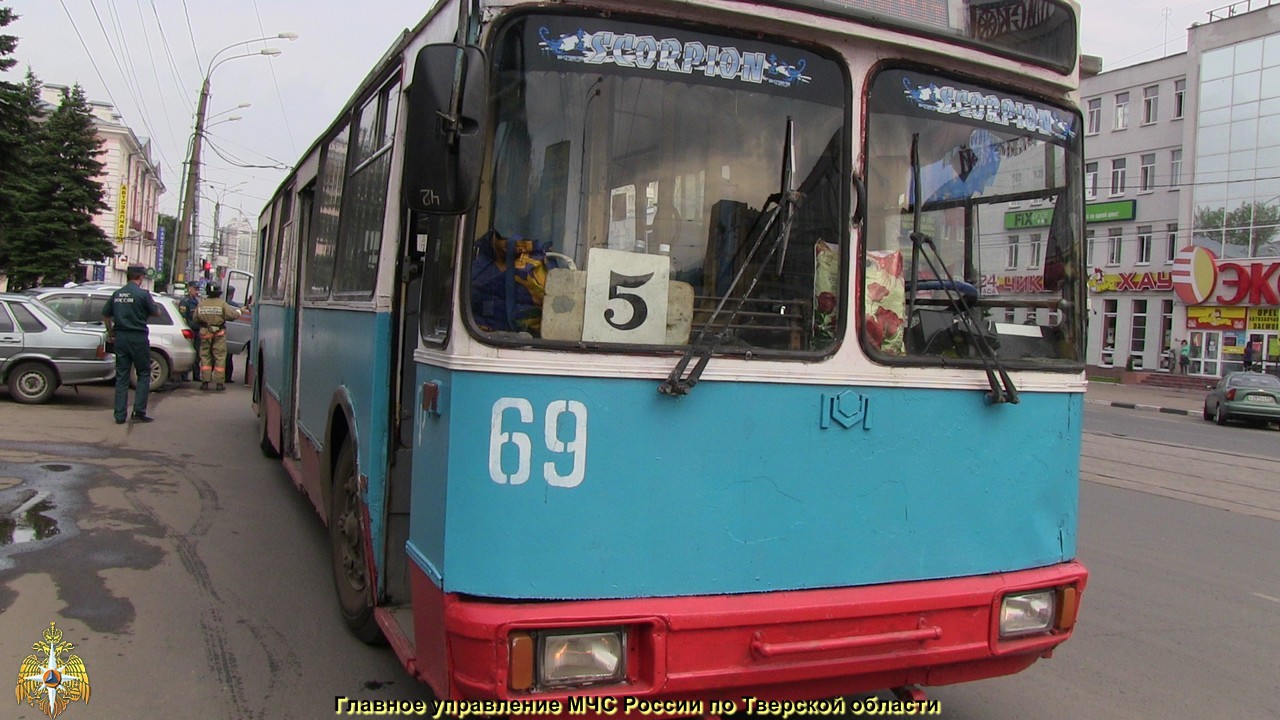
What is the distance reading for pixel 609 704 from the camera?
2.81 m

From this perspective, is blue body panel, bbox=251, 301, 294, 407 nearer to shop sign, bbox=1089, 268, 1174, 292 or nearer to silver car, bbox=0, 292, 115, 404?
silver car, bbox=0, 292, 115, 404

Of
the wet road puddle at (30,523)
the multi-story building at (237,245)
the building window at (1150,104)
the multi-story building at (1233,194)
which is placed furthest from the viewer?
the multi-story building at (237,245)

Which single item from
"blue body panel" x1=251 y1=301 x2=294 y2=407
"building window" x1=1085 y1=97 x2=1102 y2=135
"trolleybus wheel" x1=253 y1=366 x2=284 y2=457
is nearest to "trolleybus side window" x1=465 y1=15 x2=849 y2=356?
"blue body panel" x1=251 y1=301 x2=294 y2=407

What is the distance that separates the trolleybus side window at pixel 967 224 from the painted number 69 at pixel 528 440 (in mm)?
1038

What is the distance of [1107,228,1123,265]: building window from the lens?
41.7 metres

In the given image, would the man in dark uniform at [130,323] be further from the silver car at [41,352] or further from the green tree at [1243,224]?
the green tree at [1243,224]

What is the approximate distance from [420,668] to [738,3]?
→ 2350mm

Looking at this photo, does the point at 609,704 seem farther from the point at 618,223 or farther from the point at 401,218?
the point at 401,218

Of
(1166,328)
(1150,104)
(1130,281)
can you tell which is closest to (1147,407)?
(1166,328)

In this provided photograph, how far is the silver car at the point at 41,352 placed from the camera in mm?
13008

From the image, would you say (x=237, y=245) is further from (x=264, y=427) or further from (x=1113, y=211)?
(x=264, y=427)

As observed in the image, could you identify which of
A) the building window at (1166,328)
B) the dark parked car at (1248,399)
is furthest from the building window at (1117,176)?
the dark parked car at (1248,399)

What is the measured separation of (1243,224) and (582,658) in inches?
1601

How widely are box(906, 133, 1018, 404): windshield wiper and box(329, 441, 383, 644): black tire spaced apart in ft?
8.13
